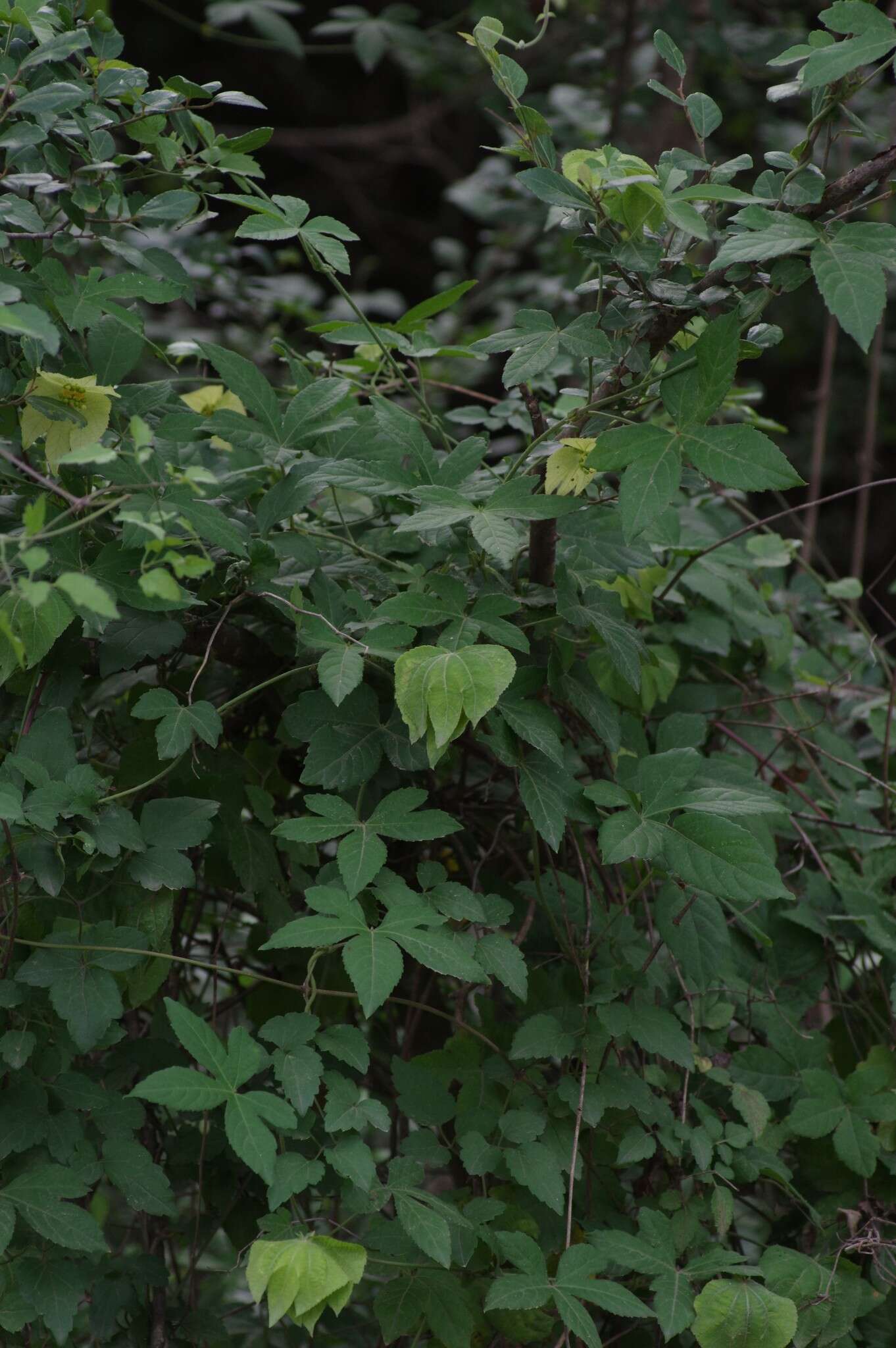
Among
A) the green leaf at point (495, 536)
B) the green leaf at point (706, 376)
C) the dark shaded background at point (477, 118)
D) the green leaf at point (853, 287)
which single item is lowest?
the dark shaded background at point (477, 118)

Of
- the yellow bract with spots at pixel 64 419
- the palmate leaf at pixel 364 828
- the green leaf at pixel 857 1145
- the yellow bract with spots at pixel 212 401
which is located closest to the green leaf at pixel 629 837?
the palmate leaf at pixel 364 828

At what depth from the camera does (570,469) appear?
36.0 inches

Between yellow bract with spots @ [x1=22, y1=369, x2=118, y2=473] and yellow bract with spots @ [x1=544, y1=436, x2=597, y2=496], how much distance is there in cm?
33

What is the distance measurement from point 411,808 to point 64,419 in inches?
A: 14.8

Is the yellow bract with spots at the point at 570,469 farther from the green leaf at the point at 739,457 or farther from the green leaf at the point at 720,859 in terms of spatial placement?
the green leaf at the point at 720,859

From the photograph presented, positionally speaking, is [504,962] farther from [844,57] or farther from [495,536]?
[844,57]

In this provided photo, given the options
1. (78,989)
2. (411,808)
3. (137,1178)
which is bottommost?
(137,1178)

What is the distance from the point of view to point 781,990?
1.17 meters

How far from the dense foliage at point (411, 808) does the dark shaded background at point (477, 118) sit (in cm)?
139

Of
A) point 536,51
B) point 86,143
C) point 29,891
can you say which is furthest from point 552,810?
point 536,51

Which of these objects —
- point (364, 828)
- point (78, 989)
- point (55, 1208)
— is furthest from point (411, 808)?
point (55, 1208)

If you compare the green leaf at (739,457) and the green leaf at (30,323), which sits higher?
the green leaf at (30,323)

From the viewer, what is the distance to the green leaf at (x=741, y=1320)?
0.86 m

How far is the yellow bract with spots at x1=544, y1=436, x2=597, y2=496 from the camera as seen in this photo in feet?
2.96
